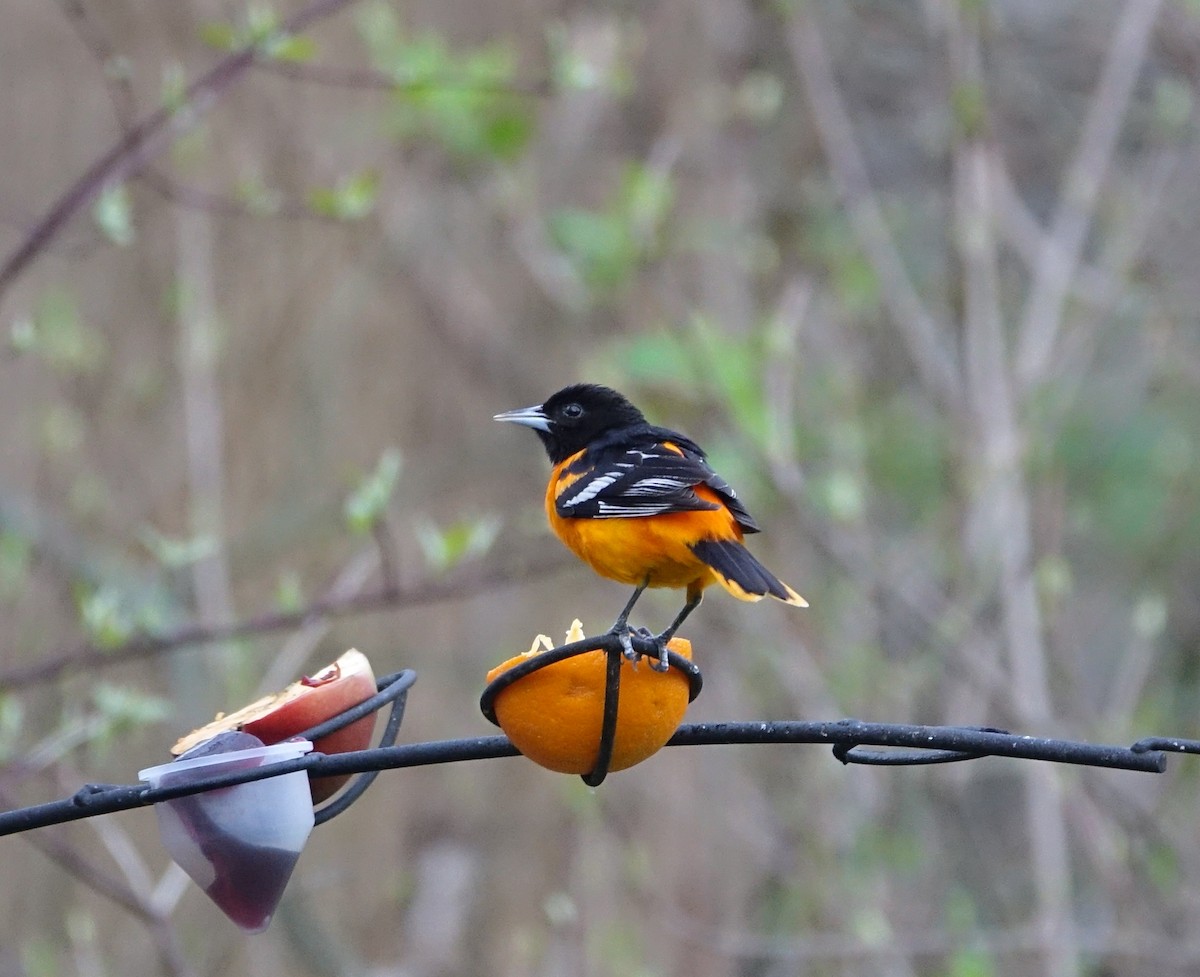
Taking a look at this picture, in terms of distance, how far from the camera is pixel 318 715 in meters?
2.46

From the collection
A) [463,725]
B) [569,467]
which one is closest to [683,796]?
[463,725]

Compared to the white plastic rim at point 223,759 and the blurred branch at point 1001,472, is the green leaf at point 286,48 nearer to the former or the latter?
the white plastic rim at point 223,759

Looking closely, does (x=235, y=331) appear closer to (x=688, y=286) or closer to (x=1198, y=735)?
(x=688, y=286)

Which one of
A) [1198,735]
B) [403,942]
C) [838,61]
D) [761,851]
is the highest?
[838,61]

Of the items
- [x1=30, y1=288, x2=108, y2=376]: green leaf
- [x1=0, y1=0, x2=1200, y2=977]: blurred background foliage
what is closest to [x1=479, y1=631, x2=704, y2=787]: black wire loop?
[x1=0, y1=0, x2=1200, y2=977]: blurred background foliage

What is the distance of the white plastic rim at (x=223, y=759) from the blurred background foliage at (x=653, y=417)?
8.76 feet

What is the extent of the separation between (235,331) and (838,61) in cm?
333

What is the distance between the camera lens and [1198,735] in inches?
269

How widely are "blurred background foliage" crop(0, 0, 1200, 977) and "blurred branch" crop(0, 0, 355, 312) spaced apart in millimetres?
1212

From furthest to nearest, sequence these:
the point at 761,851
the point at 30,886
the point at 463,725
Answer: the point at 761,851 < the point at 463,725 < the point at 30,886

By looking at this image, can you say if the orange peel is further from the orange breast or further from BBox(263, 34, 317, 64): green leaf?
BBox(263, 34, 317, 64): green leaf

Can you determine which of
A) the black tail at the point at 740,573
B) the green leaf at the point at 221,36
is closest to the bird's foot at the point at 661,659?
the black tail at the point at 740,573

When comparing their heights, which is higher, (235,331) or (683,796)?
(235,331)

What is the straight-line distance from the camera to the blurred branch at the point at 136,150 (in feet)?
10.7
